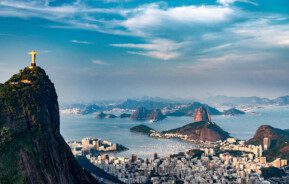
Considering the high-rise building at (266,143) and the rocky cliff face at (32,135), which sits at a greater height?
the rocky cliff face at (32,135)

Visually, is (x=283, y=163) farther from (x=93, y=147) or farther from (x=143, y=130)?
(x=143, y=130)

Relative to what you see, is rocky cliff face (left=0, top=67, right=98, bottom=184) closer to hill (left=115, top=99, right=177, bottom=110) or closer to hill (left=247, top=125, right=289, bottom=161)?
hill (left=247, top=125, right=289, bottom=161)

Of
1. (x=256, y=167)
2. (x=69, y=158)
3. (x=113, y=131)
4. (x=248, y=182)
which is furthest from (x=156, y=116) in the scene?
(x=69, y=158)

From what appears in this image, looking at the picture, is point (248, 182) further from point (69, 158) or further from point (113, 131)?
point (113, 131)

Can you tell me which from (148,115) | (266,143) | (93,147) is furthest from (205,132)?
(148,115)

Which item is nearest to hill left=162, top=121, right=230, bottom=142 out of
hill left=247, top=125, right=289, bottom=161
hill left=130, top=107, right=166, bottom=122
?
hill left=247, top=125, right=289, bottom=161

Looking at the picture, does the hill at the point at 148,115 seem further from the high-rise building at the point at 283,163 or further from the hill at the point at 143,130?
the high-rise building at the point at 283,163

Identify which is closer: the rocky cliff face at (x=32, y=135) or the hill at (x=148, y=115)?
the rocky cliff face at (x=32, y=135)

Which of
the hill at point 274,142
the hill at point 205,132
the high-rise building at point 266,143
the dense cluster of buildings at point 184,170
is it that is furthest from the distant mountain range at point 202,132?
the dense cluster of buildings at point 184,170
